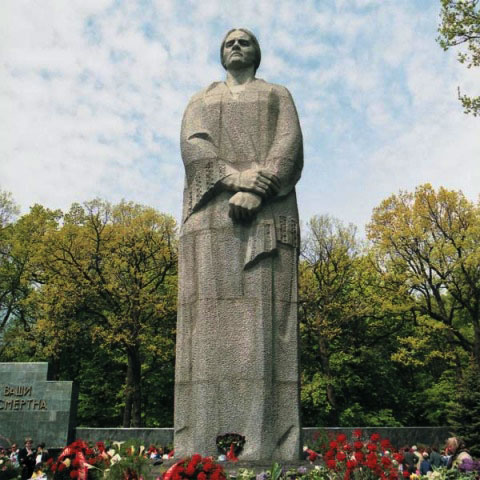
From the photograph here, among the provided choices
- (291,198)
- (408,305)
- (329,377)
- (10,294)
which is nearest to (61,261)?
(10,294)

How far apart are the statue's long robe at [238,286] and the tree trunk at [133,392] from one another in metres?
24.5

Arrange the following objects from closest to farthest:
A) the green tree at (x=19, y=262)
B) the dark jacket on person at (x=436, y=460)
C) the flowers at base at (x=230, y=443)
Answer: the flowers at base at (x=230, y=443) → the dark jacket on person at (x=436, y=460) → the green tree at (x=19, y=262)

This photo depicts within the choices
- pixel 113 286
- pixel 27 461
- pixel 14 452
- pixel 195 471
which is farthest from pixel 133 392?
pixel 195 471

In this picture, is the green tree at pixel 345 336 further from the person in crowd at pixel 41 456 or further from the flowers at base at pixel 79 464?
the flowers at base at pixel 79 464

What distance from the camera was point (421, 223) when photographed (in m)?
35.2

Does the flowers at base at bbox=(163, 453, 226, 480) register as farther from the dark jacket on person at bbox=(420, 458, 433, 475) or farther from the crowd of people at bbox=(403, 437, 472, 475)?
the dark jacket on person at bbox=(420, 458, 433, 475)

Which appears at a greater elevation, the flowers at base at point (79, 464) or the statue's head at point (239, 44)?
the statue's head at point (239, 44)

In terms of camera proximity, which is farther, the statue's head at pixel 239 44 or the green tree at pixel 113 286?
the green tree at pixel 113 286

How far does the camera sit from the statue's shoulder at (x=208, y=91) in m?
11.0

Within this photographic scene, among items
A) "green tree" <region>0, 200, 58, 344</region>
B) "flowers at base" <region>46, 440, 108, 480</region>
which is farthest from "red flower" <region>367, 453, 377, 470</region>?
"green tree" <region>0, 200, 58, 344</region>

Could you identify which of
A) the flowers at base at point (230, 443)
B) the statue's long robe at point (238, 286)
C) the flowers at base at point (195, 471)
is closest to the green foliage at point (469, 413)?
the statue's long robe at point (238, 286)

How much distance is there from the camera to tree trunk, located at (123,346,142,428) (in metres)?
32.7

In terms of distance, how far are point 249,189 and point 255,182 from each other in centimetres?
15

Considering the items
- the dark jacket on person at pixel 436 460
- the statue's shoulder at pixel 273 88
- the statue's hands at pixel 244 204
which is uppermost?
the statue's shoulder at pixel 273 88
